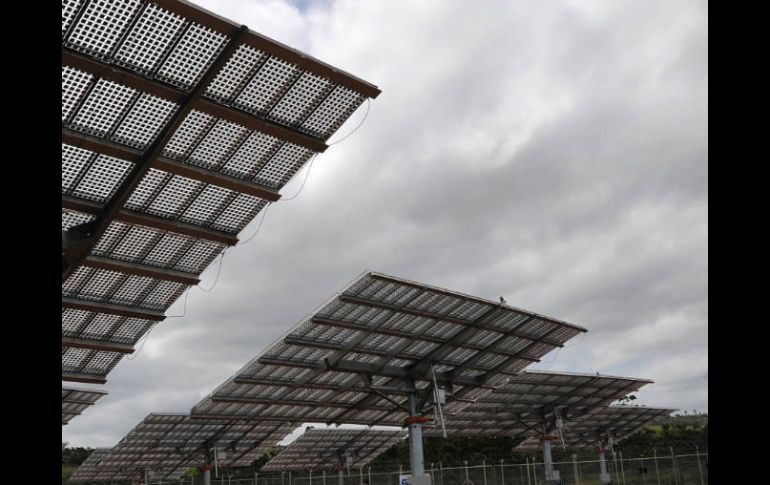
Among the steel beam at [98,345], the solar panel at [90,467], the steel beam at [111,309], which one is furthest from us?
the solar panel at [90,467]

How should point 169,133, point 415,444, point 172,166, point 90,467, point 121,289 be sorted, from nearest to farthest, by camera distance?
point 169,133 < point 172,166 < point 121,289 < point 415,444 < point 90,467

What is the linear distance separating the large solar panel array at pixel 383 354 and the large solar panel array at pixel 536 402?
248 inches

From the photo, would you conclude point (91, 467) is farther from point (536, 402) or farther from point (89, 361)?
point (89, 361)

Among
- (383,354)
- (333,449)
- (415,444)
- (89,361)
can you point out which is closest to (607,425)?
(333,449)

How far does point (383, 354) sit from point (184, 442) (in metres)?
23.2

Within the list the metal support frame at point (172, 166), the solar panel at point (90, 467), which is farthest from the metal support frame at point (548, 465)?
the metal support frame at point (172, 166)

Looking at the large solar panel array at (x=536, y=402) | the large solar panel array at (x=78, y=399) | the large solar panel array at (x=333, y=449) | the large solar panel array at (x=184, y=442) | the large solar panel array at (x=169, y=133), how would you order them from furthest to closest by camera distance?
the large solar panel array at (x=333, y=449) < the large solar panel array at (x=184, y=442) < the large solar panel array at (x=536, y=402) < the large solar panel array at (x=78, y=399) < the large solar panel array at (x=169, y=133)

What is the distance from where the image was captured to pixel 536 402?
48281mm

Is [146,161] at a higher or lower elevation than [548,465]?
higher

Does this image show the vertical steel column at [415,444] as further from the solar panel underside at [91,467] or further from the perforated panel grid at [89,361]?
the solar panel underside at [91,467]

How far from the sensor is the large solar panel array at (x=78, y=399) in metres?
34.1

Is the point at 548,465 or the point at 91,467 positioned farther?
the point at 91,467

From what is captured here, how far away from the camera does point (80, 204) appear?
597 inches
